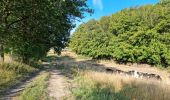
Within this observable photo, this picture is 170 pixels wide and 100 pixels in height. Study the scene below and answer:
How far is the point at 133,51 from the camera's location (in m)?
63.4

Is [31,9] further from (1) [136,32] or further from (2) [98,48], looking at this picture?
(2) [98,48]

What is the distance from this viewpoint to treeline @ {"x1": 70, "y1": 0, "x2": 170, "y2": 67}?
59.3 meters

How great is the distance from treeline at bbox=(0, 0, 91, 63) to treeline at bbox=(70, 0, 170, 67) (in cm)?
2774

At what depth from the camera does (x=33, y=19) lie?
22938 millimetres

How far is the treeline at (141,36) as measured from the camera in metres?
59.3

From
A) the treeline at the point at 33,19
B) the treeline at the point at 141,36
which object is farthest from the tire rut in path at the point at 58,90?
the treeline at the point at 141,36

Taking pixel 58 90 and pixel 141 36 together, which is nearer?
pixel 58 90

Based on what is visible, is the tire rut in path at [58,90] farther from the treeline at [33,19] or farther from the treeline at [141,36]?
the treeline at [141,36]

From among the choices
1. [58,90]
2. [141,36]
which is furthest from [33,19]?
[141,36]

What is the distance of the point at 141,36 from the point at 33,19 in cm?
4185

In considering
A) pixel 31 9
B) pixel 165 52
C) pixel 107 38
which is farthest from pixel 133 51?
pixel 31 9

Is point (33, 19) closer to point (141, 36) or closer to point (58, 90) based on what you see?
point (58, 90)

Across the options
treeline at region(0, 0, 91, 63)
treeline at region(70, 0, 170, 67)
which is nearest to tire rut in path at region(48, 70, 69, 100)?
treeline at region(0, 0, 91, 63)

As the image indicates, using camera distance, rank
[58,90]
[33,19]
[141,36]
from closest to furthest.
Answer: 1. [58,90]
2. [33,19]
3. [141,36]
